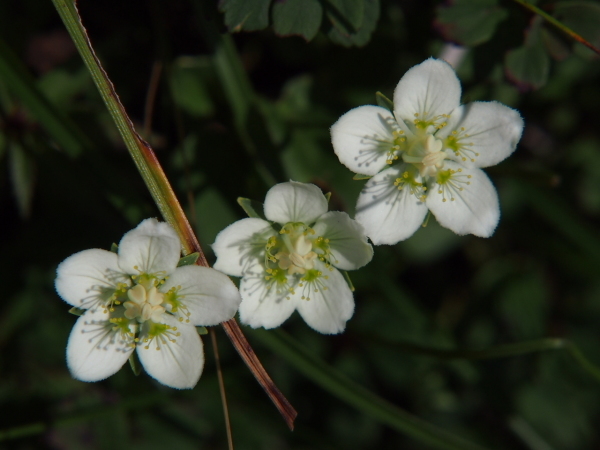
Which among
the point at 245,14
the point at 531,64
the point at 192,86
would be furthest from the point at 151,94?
the point at 531,64

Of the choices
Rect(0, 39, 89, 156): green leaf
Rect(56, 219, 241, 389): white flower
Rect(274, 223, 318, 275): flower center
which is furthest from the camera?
Rect(0, 39, 89, 156): green leaf

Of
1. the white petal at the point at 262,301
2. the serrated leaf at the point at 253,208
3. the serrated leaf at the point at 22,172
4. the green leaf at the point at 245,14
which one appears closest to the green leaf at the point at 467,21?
the green leaf at the point at 245,14

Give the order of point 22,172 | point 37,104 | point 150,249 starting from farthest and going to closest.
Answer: point 22,172 → point 37,104 → point 150,249

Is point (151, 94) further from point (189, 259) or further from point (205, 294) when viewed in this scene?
point (205, 294)

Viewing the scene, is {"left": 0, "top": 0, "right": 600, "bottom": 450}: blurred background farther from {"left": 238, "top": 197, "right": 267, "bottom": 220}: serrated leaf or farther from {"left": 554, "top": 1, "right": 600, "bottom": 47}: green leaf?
{"left": 238, "top": 197, "right": 267, "bottom": 220}: serrated leaf

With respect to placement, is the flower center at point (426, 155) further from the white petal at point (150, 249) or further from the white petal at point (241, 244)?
the white petal at point (150, 249)

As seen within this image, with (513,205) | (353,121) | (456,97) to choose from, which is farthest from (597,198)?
(353,121)

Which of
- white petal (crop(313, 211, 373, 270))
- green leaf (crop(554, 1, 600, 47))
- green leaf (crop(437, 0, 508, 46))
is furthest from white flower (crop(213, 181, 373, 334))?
green leaf (crop(554, 1, 600, 47))
